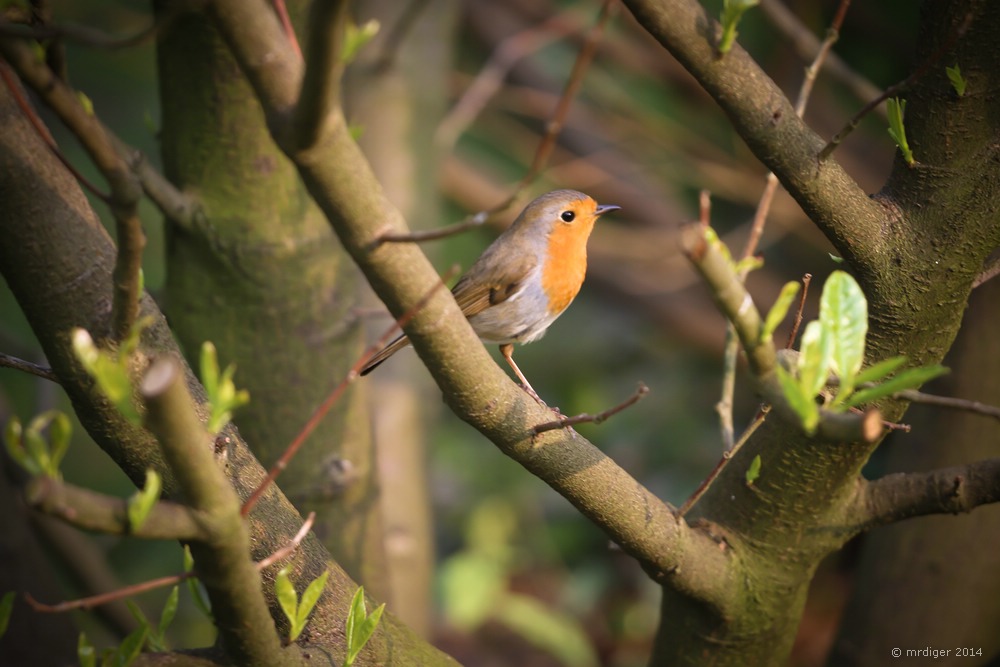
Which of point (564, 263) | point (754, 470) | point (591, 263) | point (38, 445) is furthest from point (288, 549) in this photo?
point (591, 263)

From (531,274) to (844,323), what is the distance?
66.8 inches

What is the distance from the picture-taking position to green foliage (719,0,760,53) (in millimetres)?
1393

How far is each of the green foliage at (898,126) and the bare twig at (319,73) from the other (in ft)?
3.30

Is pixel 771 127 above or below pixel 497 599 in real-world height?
above

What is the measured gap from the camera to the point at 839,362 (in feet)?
3.66

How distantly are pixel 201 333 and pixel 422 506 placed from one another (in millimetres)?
1369

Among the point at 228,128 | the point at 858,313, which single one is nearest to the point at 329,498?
the point at 228,128

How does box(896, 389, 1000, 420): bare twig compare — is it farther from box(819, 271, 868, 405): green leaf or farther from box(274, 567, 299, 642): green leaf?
box(274, 567, 299, 642): green leaf

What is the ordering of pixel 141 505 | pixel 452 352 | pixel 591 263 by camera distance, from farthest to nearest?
pixel 591 263, pixel 452 352, pixel 141 505

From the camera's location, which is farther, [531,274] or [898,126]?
[531,274]

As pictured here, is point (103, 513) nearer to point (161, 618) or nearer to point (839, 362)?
point (161, 618)

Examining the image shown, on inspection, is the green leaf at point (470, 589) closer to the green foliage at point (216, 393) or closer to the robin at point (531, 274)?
the robin at point (531, 274)

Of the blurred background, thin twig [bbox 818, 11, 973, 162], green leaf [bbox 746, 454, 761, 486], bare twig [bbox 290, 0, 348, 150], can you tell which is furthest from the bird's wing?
bare twig [bbox 290, 0, 348, 150]

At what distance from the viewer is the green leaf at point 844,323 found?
1.11 metres
